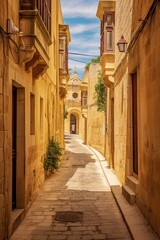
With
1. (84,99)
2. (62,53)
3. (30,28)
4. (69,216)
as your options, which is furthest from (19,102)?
(84,99)

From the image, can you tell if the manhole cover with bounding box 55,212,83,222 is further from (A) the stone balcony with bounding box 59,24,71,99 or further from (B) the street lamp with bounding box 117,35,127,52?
(A) the stone balcony with bounding box 59,24,71,99

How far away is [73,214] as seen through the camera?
7.32 m

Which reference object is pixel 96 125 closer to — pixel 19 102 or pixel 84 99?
pixel 84 99

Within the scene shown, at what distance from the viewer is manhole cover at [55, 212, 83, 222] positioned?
270 inches

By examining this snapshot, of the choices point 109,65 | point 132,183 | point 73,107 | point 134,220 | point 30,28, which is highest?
point 73,107

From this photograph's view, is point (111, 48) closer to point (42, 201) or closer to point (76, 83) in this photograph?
point (42, 201)

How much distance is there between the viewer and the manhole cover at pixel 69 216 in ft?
22.5

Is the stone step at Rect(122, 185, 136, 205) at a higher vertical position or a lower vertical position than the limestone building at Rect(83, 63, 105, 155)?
lower

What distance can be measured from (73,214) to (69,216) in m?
0.18

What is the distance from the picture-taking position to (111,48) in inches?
503

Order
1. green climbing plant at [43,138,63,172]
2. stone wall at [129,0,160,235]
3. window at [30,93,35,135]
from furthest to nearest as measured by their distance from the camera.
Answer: green climbing plant at [43,138,63,172]
window at [30,93,35,135]
stone wall at [129,0,160,235]

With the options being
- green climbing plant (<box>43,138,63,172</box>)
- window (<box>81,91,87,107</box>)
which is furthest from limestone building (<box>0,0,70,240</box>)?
window (<box>81,91,87,107</box>)

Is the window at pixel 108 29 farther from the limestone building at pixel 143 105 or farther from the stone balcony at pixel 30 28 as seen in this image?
the stone balcony at pixel 30 28

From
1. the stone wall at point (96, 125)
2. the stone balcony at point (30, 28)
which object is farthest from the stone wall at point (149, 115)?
the stone wall at point (96, 125)
